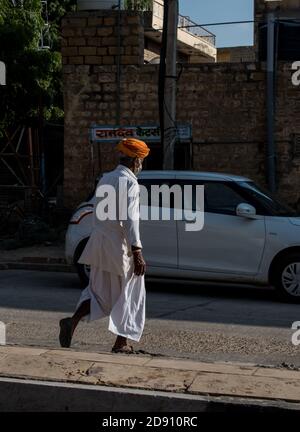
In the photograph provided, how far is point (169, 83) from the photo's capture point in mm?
14141

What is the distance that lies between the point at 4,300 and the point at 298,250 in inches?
154

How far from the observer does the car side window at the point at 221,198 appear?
10.5m

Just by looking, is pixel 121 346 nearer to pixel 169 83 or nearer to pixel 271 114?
pixel 169 83

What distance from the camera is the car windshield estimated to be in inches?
411

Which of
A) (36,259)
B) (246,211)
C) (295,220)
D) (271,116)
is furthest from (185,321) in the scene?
(271,116)

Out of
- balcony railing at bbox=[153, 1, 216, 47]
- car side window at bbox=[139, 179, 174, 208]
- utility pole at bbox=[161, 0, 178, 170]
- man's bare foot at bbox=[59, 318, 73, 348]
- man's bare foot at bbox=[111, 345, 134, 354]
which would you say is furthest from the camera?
balcony railing at bbox=[153, 1, 216, 47]

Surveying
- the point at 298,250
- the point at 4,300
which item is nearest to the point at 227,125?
the point at 298,250

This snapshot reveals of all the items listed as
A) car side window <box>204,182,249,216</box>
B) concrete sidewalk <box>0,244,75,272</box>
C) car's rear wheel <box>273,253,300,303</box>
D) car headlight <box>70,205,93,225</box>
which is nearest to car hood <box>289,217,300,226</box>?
car's rear wheel <box>273,253,300,303</box>

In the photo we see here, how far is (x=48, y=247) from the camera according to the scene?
16.1m

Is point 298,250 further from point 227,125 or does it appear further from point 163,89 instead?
point 227,125

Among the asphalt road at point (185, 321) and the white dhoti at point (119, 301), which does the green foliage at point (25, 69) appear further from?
the white dhoti at point (119, 301)

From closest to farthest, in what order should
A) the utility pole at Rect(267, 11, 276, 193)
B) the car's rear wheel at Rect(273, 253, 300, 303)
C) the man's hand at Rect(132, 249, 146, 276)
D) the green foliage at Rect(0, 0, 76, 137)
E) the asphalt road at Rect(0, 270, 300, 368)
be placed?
the man's hand at Rect(132, 249, 146, 276), the asphalt road at Rect(0, 270, 300, 368), the car's rear wheel at Rect(273, 253, 300, 303), the utility pole at Rect(267, 11, 276, 193), the green foliage at Rect(0, 0, 76, 137)

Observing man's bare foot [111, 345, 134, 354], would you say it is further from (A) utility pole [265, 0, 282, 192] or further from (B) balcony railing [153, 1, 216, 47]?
(B) balcony railing [153, 1, 216, 47]

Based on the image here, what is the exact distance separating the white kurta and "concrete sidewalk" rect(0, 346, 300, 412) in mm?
502
